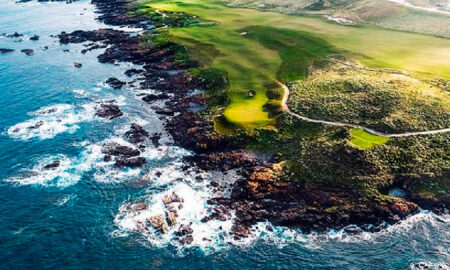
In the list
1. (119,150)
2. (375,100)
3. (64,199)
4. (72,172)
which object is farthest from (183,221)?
(375,100)

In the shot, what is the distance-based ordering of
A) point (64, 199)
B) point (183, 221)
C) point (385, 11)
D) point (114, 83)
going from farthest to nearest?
point (385, 11)
point (114, 83)
point (64, 199)
point (183, 221)

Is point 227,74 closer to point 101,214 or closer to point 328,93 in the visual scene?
point 328,93

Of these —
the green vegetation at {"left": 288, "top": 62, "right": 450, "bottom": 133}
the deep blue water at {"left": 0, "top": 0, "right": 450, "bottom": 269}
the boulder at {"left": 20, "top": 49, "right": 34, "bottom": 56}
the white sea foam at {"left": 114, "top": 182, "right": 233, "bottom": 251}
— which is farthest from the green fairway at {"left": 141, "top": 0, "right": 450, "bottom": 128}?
the boulder at {"left": 20, "top": 49, "right": 34, "bottom": 56}

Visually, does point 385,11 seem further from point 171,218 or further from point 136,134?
point 171,218

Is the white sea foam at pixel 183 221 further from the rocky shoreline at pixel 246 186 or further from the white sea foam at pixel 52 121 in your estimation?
the white sea foam at pixel 52 121

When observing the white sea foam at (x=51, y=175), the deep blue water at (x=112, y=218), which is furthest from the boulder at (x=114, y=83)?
the white sea foam at (x=51, y=175)

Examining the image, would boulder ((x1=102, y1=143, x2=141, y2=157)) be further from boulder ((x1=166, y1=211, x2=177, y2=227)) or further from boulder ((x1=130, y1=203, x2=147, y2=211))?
boulder ((x1=166, y1=211, x2=177, y2=227))
